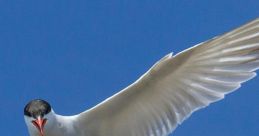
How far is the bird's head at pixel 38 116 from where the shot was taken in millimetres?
15719

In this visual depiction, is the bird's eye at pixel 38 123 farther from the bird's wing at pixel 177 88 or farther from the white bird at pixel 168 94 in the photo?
the bird's wing at pixel 177 88

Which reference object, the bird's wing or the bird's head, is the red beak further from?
the bird's wing

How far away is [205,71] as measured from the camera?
15.5m

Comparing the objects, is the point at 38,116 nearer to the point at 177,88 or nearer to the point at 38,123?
the point at 38,123

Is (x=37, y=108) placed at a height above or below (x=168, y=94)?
above

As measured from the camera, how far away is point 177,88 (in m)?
15.6

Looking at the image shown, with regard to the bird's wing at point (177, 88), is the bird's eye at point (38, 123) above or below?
above

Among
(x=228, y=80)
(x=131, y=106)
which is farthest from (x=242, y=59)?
(x=131, y=106)

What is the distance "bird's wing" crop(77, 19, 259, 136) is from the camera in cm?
1512

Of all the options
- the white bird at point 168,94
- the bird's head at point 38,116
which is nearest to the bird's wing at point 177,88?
the white bird at point 168,94

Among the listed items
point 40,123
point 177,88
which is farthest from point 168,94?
point 40,123

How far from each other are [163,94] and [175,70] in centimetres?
40

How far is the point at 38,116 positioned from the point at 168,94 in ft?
4.66

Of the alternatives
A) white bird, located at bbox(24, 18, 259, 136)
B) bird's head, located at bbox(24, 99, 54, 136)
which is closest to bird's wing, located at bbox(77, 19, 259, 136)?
white bird, located at bbox(24, 18, 259, 136)
